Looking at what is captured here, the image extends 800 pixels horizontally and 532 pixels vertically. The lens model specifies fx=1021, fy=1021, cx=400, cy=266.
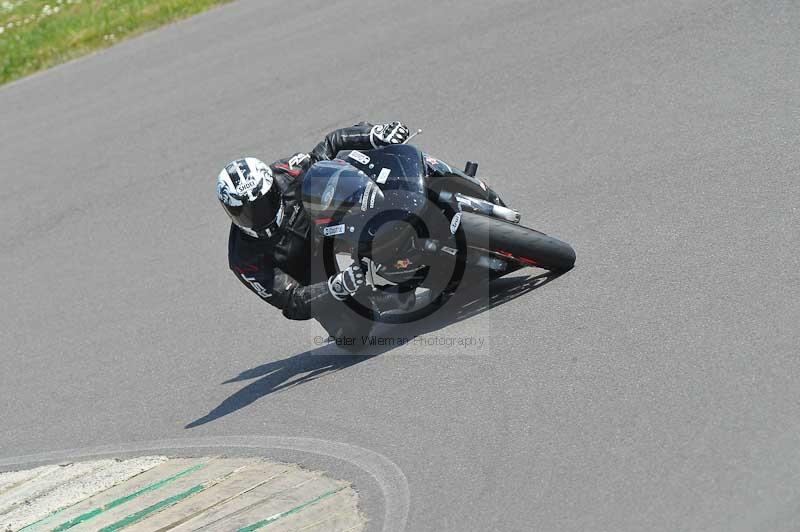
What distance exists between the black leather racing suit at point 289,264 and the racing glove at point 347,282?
29cm

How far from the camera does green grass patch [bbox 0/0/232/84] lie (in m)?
15.1

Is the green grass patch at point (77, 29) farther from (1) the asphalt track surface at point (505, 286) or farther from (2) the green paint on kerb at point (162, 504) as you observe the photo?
(2) the green paint on kerb at point (162, 504)

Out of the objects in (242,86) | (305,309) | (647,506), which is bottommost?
(647,506)

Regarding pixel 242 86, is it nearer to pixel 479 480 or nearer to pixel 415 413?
pixel 415 413

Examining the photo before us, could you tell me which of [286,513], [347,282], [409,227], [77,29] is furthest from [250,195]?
[77,29]

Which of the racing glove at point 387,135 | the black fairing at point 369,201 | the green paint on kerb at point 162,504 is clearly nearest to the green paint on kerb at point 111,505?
the green paint on kerb at point 162,504

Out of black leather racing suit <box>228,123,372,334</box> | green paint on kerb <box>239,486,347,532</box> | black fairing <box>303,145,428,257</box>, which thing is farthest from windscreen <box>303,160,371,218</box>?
green paint on kerb <box>239,486,347,532</box>

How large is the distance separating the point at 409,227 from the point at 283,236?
3.09ft

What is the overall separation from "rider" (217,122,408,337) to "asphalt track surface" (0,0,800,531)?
2.09 ft

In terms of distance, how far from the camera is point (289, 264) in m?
7.21

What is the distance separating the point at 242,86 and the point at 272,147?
1834 mm

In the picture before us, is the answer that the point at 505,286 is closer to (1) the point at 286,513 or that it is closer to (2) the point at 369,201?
(2) the point at 369,201

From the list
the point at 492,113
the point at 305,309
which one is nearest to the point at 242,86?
the point at 492,113

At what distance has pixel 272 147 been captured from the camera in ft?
35.7
